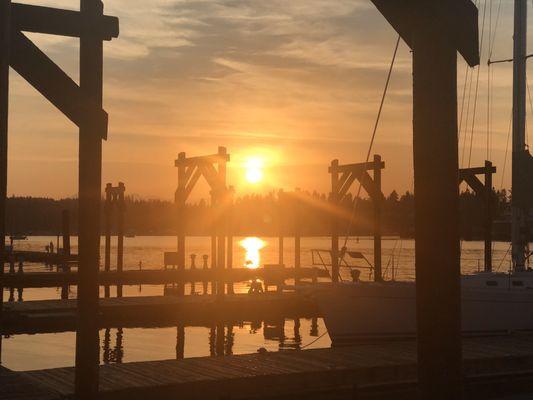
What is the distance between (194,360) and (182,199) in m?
16.6

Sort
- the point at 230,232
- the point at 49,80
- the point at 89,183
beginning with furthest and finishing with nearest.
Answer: the point at 230,232
the point at 89,183
the point at 49,80

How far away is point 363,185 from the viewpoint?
26031mm

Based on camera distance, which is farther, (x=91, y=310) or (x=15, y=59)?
(x=91, y=310)

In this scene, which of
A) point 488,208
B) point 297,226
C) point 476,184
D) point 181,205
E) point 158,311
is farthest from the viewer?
point 297,226

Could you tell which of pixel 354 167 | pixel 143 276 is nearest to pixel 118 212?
pixel 143 276

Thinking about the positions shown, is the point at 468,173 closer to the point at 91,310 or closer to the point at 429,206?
the point at 91,310

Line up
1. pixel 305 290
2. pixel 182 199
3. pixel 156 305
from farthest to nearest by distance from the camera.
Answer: pixel 182 199
pixel 156 305
pixel 305 290

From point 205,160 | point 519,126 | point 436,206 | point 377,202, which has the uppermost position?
point 519,126

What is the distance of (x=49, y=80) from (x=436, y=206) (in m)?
4.36

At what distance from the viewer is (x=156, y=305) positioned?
24344 mm

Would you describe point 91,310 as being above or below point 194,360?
above

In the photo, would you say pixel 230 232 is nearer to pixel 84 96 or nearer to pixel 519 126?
pixel 519 126

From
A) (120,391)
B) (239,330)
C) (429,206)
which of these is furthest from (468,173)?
(429,206)

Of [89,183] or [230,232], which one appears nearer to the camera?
[89,183]
